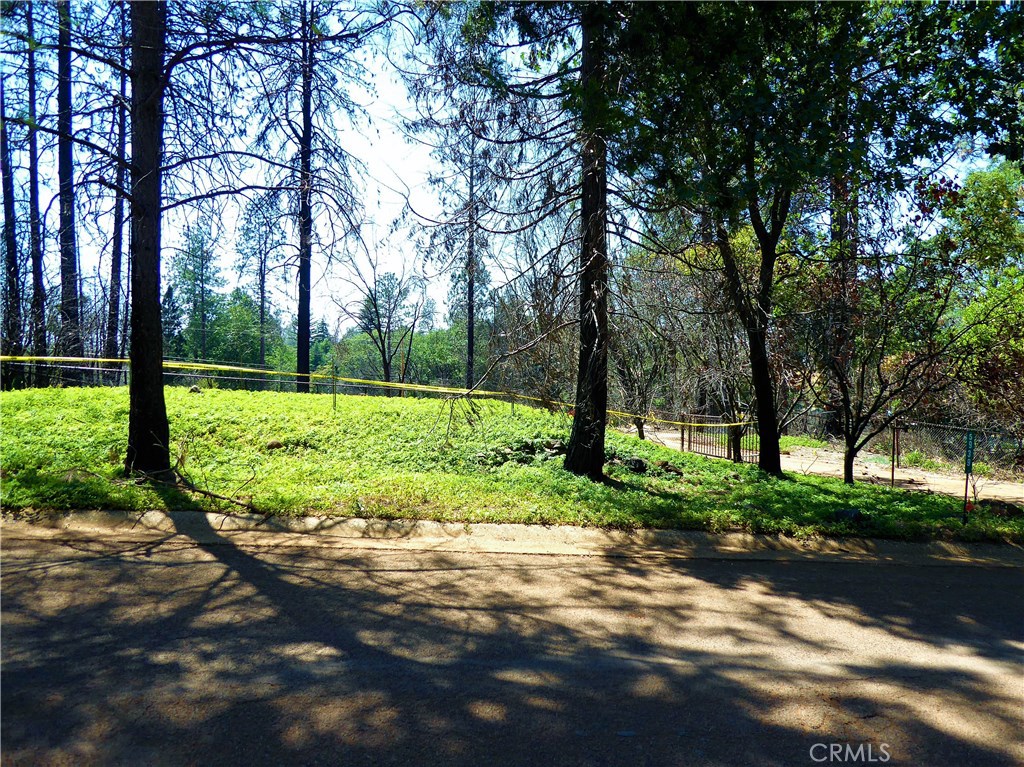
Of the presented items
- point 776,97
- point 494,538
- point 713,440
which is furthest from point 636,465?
point 713,440

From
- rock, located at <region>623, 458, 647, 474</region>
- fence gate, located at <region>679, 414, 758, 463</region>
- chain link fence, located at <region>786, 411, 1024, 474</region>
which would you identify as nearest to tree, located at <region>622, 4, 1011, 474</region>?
rock, located at <region>623, 458, 647, 474</region>

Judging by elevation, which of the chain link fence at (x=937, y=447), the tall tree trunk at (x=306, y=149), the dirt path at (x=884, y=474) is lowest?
the dirt path at (x=884, y=474)

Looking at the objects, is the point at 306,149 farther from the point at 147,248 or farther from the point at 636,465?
the point at 636,465

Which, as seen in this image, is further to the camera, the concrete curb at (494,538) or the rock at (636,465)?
the rock at (636,465)

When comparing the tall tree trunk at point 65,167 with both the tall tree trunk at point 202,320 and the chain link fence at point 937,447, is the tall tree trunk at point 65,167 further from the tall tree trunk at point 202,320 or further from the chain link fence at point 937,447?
the tall tree trunk at point 202,320

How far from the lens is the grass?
796 cm

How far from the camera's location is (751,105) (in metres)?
7.88

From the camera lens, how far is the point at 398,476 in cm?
936

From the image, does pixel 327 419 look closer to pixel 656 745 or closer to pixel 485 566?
pixel 485 566

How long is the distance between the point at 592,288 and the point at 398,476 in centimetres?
→ 358

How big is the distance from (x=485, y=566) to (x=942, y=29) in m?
8.95
